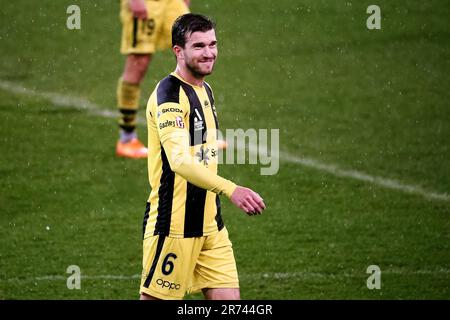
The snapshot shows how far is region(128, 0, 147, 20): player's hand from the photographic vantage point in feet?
29.8

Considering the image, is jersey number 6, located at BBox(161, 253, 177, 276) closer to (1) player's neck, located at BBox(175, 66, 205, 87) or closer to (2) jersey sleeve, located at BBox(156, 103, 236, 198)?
(2) jersey sleeve, located at BBox(156, 103, 236, 198)

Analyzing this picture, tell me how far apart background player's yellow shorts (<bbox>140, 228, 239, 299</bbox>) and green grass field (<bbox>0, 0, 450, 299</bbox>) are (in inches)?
54.1

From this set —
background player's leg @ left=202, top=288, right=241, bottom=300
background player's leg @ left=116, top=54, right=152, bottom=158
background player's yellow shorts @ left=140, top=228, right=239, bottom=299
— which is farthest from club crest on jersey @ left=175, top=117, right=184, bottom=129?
background player's leg @ left=116, top=54, right=152, bottom=158

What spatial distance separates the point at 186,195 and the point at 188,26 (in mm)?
846

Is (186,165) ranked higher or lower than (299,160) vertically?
higher

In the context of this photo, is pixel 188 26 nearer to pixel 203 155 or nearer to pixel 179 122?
pixel 179 122

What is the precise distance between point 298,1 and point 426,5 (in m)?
1.83

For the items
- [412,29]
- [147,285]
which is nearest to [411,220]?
[147,285]

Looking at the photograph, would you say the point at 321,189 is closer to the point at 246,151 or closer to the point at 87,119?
the point at 246,151

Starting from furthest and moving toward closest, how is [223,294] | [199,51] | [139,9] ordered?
[139,9] < [223,294] < [199,51]

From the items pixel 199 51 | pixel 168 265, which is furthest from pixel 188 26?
pixel 168 265

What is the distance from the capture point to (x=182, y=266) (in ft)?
16.5

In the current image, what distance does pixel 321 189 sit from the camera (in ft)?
28.1

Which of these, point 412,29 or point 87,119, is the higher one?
point 412,29
